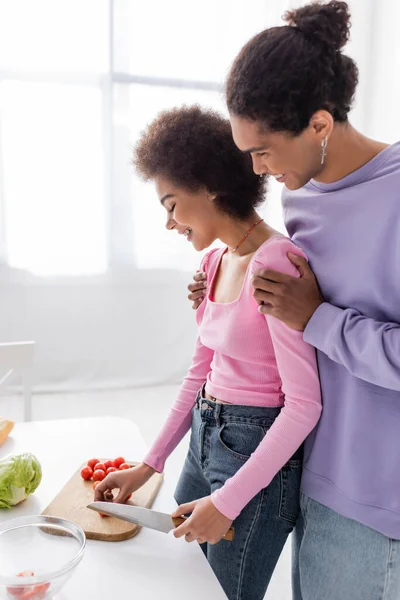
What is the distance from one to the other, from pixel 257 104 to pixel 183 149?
265 mm

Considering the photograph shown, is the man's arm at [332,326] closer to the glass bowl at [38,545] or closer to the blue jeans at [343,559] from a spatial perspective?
the blue jeans at [343,559]

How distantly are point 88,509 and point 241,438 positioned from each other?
268 millimetres

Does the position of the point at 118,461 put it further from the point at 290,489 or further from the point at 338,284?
the point at 338,284

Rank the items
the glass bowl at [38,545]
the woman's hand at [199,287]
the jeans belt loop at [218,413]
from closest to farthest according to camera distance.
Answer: the glass bowl at [38,545] < the jeans belt loop at [218,413] < the woman's hand at [199,287]

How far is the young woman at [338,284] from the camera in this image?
0.83 metres

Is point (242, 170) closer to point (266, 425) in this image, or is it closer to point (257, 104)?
point (257, 104)

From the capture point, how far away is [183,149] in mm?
1086

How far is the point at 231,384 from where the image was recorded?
3.38ft

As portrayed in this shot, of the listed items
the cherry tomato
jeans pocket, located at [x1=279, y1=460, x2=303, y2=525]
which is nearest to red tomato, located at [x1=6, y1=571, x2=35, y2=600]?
the cherry tomato

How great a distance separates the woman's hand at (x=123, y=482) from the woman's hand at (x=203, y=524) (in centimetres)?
16

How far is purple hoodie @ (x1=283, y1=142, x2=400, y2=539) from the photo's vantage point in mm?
846

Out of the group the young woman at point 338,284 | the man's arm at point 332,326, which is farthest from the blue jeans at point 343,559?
the man's arm at point 332,326

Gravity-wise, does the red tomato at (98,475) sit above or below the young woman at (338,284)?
below

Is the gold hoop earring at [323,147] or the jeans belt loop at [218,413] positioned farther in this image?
the jeans belt loop at [218,413]
